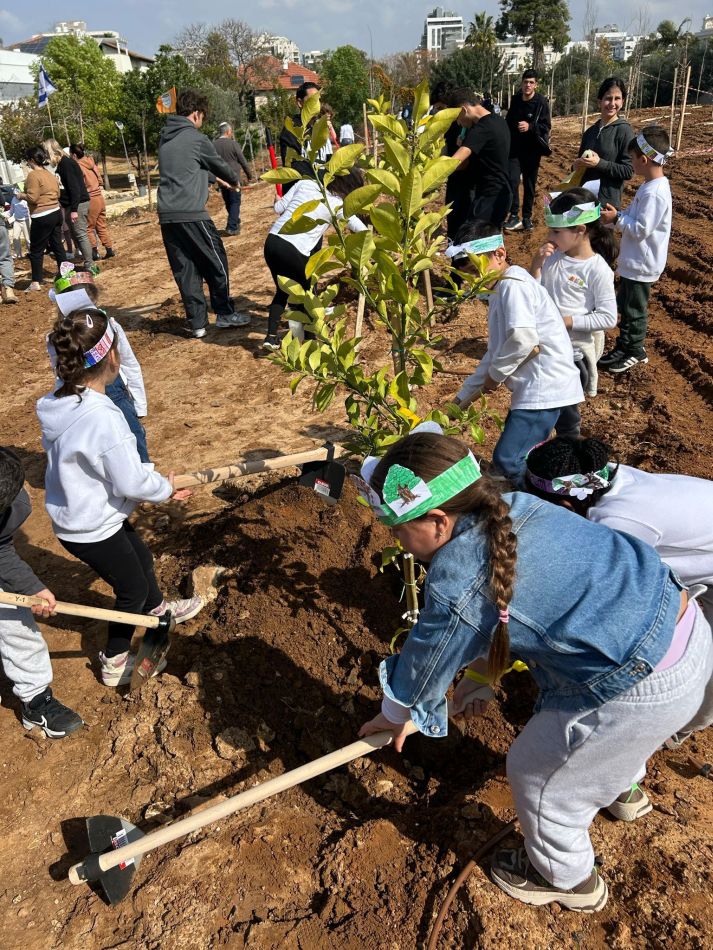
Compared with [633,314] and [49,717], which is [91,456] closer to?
[49,717]

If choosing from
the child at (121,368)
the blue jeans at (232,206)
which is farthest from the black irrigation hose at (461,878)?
the blue jeans at (232,206)

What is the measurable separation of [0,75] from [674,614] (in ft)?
202

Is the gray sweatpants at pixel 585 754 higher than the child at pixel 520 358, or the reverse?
the child at pixel 520 358

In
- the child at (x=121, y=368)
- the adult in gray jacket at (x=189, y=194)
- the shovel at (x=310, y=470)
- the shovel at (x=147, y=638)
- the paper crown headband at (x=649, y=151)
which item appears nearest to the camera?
the shovel at (x=147, y=638)

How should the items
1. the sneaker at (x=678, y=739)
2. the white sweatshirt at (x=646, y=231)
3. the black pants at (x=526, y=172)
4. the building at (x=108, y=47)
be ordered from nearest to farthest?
the sneaker at (x=678, y=739), the white sweatshirt at (x=646, y=231), the black pants at (x=526, y=172), the building at (x=108, y=47)

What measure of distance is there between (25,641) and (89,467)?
847mm

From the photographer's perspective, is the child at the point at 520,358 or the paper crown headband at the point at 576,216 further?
the paper crown headband at the point at 576,216

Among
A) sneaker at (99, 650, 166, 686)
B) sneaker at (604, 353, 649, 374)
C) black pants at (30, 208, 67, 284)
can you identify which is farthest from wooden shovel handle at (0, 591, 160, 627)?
black pants at (30, 208, 67, 284)

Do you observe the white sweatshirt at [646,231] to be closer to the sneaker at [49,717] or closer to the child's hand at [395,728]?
the child's hand at [395,728]

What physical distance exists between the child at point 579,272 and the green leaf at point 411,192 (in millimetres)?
2076

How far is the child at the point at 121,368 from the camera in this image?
3768 millimetres

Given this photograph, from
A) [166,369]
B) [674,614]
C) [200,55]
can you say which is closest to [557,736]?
[674,614]

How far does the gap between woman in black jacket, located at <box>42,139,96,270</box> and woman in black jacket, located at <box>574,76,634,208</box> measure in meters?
6.64

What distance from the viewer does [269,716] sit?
9.58 feet
